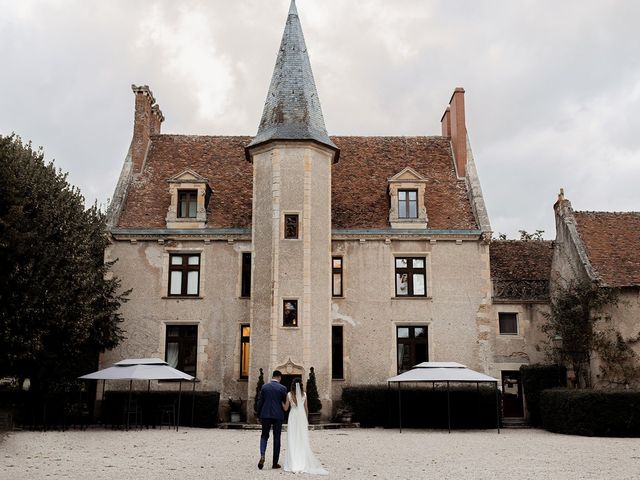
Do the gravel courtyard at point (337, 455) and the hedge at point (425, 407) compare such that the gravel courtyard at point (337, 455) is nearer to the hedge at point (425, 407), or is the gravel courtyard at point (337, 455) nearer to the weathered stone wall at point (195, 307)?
the hedge at point (425, 407)

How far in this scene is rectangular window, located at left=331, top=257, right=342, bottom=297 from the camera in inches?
Answer: 982

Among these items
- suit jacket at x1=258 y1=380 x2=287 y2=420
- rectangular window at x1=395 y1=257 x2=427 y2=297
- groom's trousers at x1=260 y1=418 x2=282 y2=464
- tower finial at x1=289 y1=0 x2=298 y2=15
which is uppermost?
tower finial at x1=289 y1=0 x2=298 y2=15

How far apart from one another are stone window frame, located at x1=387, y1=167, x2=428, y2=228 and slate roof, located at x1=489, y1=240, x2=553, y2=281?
3.77m

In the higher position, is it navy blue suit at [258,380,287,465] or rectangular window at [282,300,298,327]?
rectangular window at [282,300,298,327]

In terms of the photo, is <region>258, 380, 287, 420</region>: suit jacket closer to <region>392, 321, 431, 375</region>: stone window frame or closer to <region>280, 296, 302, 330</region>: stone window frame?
<region>280, 296, 302, 330</region>: stone window frame

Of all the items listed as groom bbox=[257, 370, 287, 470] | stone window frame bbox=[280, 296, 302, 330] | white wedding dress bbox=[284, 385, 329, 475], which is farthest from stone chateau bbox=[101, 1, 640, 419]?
groom bbox=[257, 370, 287, 470]

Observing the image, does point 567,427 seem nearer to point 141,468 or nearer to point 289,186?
point 289,186

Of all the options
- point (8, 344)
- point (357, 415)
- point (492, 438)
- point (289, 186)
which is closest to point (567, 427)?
point (492, 438)

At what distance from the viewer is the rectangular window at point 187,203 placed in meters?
25.7

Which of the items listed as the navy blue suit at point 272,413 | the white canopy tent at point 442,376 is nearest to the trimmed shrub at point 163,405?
the white canopy tent at point 442,376

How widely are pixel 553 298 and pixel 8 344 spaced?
57.4ft

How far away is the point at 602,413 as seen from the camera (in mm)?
19594

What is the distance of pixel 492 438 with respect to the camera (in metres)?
19.2

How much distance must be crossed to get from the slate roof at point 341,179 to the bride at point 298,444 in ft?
43.3
